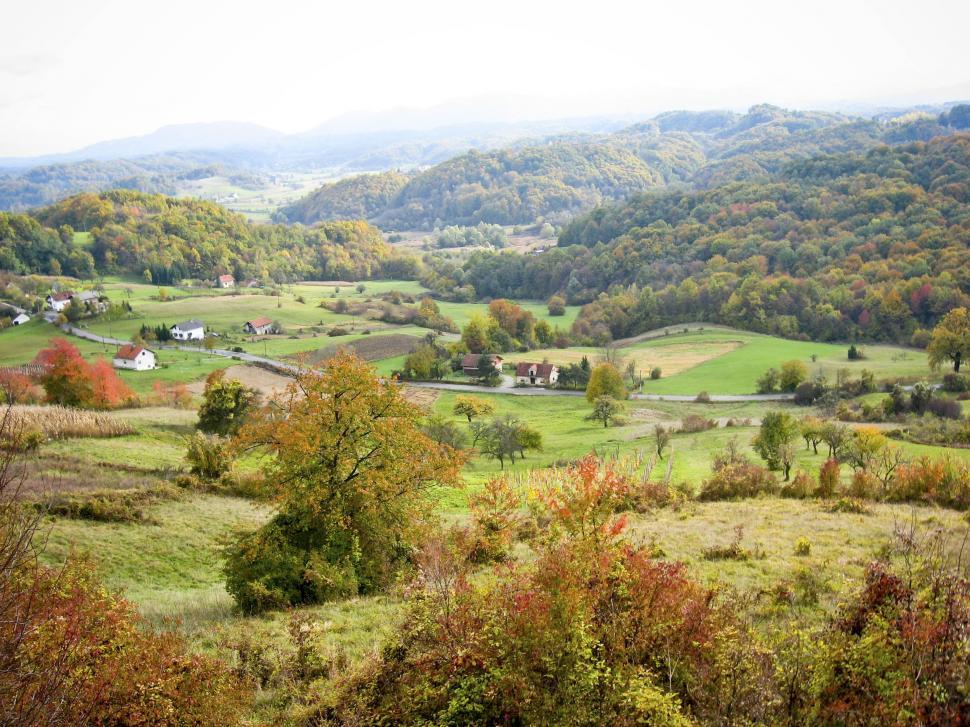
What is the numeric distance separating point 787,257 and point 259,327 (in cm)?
8694

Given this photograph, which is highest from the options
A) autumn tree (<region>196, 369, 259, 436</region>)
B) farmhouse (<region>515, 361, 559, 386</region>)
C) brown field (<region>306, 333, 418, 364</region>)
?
autumn tree (<region>196, 369, 259, 436</region>)

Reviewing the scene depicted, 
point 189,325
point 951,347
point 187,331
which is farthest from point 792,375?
point 189,325

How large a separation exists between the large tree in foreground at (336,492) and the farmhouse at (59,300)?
334 ft

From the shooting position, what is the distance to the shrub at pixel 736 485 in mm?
28703

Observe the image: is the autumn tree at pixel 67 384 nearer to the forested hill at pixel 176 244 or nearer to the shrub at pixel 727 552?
the shrub at pixel 727 552

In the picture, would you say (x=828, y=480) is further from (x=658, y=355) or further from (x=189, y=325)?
(x=189, y=325)

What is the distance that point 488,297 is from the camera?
457 ft

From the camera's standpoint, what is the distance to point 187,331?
299ft

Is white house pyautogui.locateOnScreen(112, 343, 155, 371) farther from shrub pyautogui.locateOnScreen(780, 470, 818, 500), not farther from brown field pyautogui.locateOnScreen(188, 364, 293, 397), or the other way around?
shrub pyautogui.locateOnScreen(780, 470, 818, 500)

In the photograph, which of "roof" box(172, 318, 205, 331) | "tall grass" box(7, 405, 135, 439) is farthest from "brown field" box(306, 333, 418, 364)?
"tall grass" box(7, 405, 135, 439)

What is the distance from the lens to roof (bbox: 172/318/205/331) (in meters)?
91.3

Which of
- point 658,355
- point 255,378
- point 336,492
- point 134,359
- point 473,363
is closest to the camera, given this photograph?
point 336,492

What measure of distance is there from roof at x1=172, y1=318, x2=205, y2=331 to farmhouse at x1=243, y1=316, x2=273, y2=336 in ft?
20.5

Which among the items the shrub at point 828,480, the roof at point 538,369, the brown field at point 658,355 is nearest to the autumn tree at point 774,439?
the shrub at point 828,480
